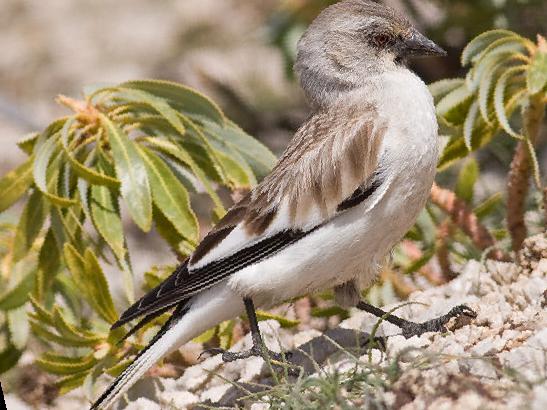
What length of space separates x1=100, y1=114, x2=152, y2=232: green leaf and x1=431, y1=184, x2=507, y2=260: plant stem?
136 centimetres

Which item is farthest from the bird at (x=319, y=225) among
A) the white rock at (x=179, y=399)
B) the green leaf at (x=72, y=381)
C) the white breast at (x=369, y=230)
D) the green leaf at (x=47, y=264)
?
the green leaf at (x=47, y=264)

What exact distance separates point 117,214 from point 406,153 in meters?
1.59

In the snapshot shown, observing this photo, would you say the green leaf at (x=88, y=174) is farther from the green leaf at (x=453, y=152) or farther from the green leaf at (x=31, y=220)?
the green leaf at (x=453, y=152)

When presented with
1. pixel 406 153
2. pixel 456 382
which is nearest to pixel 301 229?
pixel 406 153

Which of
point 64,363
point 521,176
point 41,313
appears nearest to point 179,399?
point 64,363

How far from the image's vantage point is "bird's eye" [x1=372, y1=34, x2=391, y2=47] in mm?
5383

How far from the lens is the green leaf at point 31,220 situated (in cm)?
592

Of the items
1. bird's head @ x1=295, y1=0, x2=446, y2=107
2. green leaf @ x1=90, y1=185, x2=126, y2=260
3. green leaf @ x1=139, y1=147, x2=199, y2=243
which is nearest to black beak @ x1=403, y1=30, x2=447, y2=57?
bird's head @ x1=295, y1=0, x2=446, y2=107

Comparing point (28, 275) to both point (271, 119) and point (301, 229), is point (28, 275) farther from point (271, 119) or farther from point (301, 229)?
point (271, 119)

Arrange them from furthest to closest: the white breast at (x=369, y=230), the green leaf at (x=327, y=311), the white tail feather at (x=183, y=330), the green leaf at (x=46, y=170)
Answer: the green leaf at (x=327, y=311)
the green leaf at (x=46, y=170)
the white tail feather at (x=183, y=330)
the white breast at (x=369, y=230)

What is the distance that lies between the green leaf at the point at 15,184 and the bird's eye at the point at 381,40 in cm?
175

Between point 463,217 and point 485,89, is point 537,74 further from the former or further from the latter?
point 463,217

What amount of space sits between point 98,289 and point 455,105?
1.88 meters

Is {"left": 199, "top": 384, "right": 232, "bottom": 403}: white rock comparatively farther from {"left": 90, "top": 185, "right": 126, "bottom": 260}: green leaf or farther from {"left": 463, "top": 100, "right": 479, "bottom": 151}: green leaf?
{"left": 463, "top": 100, "right": 479, "bottom": 151}: green leaf
